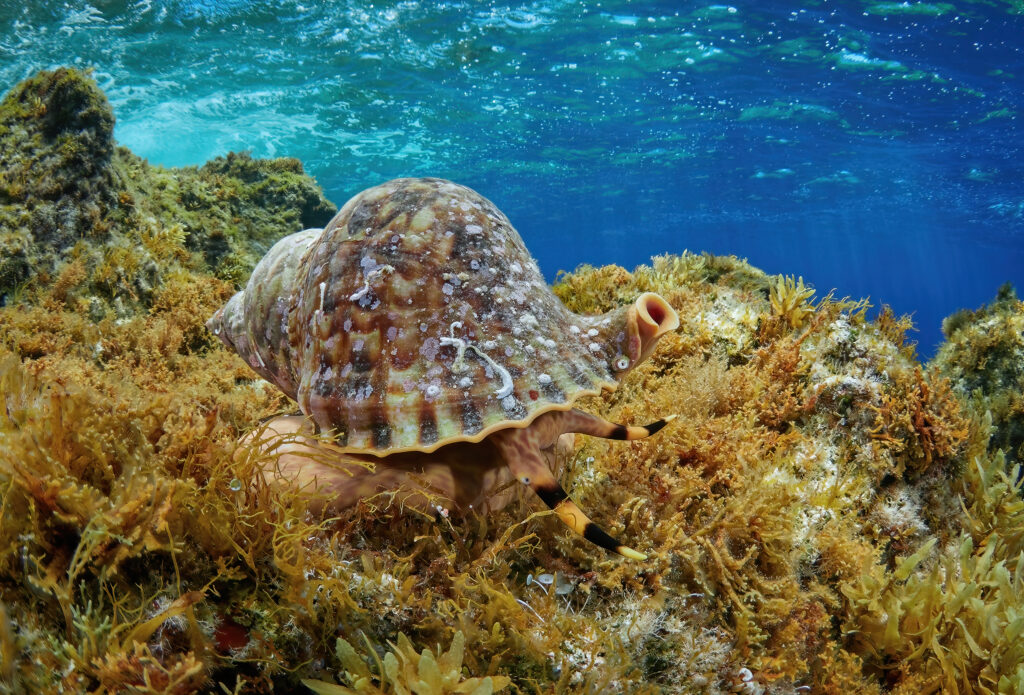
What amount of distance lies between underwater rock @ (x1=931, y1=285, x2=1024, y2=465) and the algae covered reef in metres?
2.47

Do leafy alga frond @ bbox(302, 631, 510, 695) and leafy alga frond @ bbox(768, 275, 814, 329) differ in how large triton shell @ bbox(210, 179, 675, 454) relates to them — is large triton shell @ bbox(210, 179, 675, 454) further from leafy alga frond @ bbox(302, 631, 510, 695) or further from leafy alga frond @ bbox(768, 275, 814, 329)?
leafy alga frond @ bbox(768, 275, 814, 329)

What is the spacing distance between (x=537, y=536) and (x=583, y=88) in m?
24.4

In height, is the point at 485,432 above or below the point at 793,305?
above

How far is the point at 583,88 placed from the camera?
23.1m

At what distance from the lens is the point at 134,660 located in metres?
1.52

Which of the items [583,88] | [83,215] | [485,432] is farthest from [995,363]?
[583,88]

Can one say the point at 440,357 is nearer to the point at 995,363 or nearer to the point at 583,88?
the point at 995,363

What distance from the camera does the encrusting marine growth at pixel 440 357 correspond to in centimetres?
221

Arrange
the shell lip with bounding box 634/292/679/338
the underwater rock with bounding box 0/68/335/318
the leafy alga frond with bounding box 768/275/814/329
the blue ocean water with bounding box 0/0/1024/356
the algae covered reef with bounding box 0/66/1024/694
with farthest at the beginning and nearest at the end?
the blue ocean water with bounding box 0/0/1024/356 → the underwater rock with bounding box 0/68/335/318 → the leafy alga frond with bounding box 768/275/814/329 → the shell lip with bounding box 634/292/679/338 → the algae covered reef with bounding box 0/66/1024/694

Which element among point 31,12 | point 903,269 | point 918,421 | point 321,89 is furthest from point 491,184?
point 903,269

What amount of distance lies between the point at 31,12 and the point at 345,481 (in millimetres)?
22604

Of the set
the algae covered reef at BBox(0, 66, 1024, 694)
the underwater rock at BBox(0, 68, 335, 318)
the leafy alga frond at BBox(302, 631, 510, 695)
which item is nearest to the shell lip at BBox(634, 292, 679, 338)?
the algae covered reef at BBox(0, 66, 1024, 694)

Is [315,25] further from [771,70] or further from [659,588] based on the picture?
[659,588]

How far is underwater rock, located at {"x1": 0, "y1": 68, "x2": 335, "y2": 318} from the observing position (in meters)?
5.11
